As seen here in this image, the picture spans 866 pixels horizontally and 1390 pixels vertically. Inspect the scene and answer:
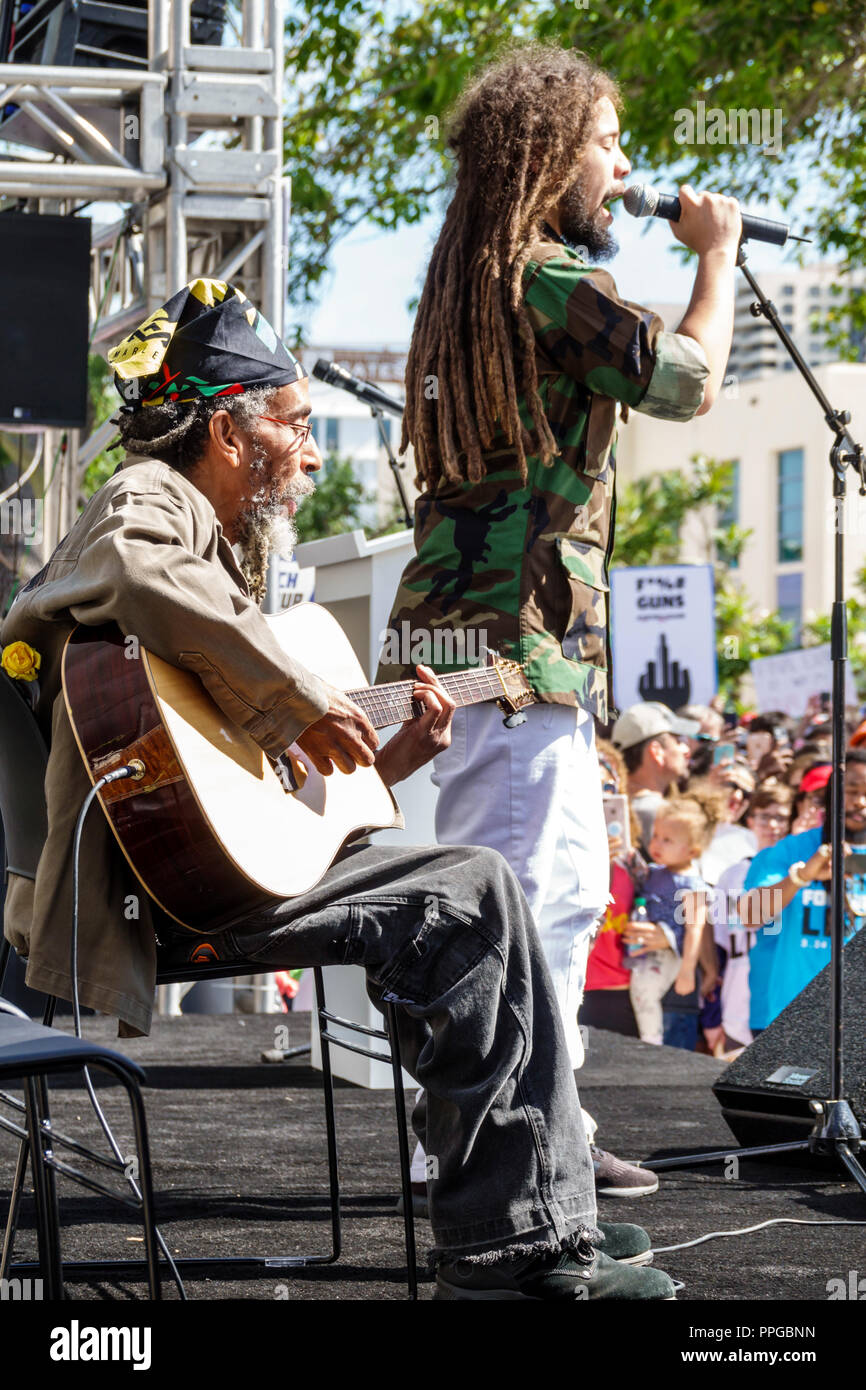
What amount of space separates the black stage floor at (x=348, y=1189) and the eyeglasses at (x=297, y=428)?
146cm

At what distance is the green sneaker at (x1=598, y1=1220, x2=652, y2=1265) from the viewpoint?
9.05 ft

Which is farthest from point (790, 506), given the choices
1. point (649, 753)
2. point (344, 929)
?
point (344, 929)

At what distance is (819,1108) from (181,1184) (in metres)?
1.47

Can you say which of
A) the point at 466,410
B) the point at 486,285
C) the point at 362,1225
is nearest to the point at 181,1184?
the point at 362,1225

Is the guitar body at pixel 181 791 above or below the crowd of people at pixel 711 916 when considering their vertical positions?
above

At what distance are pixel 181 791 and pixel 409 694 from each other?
0.67 meters

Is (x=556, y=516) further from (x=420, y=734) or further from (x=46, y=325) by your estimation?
(x=46, y=325)

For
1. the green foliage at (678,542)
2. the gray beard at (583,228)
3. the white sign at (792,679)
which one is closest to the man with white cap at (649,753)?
the white sign at (792,679)

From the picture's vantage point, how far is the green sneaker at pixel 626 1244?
9.05ft

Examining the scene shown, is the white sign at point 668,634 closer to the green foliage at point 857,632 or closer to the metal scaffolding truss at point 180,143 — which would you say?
the metal scaffolding truss at point 180,143

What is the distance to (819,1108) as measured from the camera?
3.66 meters

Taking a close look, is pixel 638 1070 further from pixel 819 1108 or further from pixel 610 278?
pixel 610 278

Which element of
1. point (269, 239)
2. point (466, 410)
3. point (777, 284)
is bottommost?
point (466, 410)

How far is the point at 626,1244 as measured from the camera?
2.77 metres
